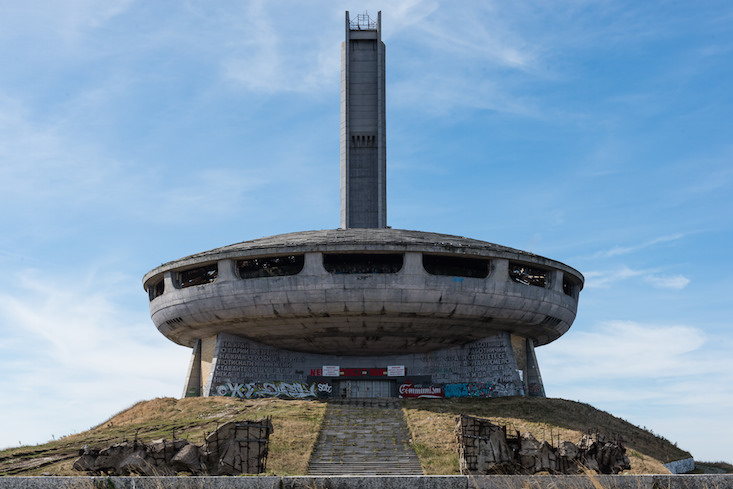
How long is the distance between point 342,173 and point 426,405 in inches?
1293

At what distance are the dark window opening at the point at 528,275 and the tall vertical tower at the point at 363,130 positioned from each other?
19286 mm

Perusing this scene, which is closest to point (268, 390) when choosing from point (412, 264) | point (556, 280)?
point (412, 264)

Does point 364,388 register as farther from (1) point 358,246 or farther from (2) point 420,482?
(2) point 420,482

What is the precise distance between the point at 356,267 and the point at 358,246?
10.3 ft

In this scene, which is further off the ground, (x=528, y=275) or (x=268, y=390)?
(x=528, y=275)

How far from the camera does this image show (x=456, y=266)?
46312 mm

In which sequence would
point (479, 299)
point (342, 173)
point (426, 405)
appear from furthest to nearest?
point (342, 173) < point (479, 299) < point (426, 405)

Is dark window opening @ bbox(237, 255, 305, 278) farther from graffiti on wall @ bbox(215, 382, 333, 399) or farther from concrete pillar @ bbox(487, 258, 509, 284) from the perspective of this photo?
concrete pillar @ bbox(487, 258, 509, 284)

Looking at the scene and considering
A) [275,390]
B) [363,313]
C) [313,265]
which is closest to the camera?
[313,265]

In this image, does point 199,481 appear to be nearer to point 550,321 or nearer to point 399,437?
point 399,437

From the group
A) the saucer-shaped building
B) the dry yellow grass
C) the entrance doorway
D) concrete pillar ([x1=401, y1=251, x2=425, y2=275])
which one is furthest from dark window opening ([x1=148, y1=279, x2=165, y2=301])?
the dry yellow grass

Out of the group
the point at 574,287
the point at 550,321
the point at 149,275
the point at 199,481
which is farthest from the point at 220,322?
the point at 199,481

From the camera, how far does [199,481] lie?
13.8 meters

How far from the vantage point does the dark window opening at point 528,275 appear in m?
47.8
